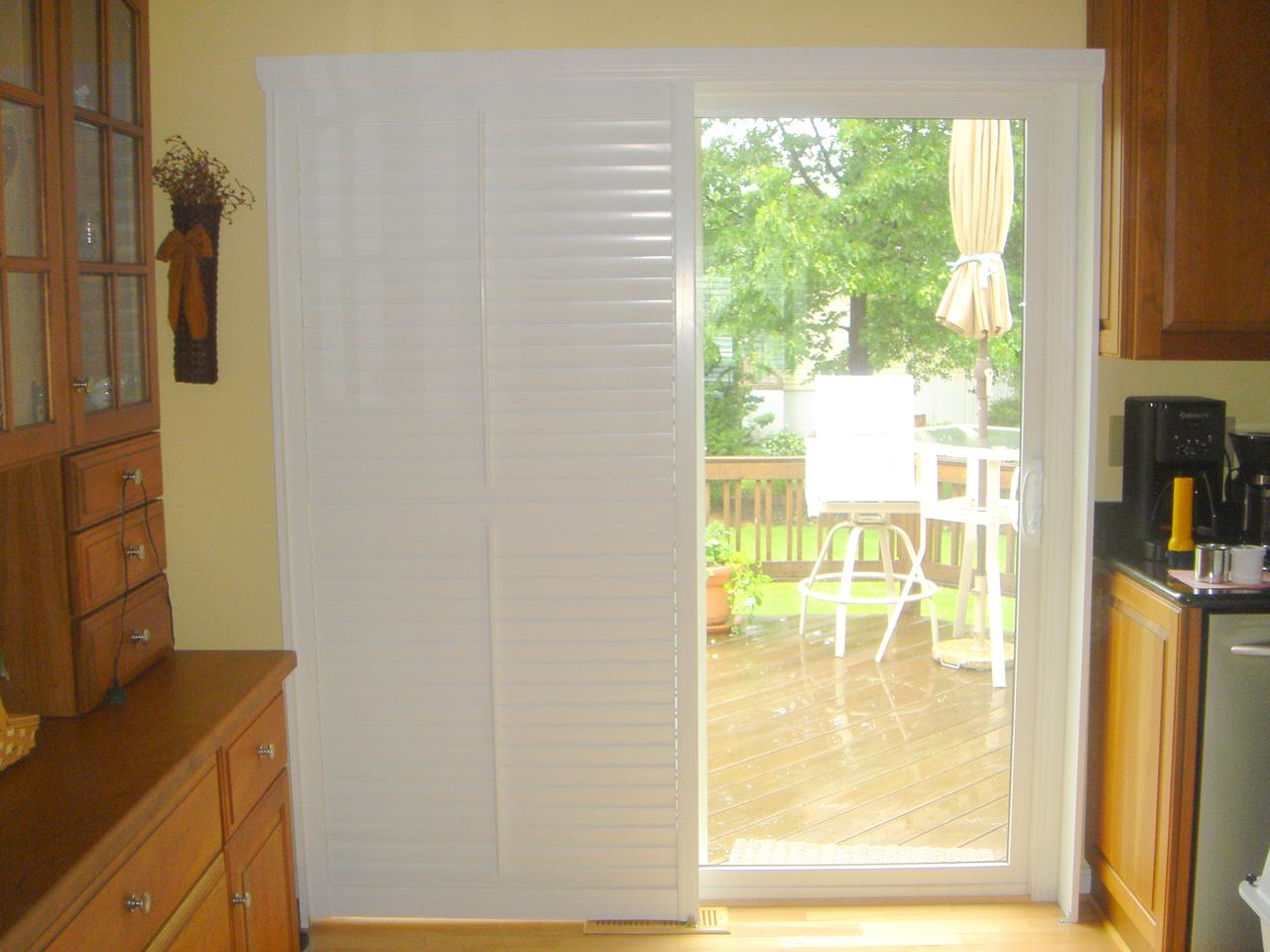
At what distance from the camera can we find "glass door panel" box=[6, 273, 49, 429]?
178cm

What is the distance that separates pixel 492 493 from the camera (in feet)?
9.04

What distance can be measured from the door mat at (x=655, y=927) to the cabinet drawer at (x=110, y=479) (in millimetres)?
1486

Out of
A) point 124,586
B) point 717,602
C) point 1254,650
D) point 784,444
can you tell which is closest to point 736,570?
point 717,602

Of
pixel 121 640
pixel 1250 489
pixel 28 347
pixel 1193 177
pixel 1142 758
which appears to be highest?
pixel 1193 177

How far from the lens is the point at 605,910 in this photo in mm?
2871

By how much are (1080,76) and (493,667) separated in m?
1.97

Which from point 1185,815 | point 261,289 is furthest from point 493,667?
point 1185,815

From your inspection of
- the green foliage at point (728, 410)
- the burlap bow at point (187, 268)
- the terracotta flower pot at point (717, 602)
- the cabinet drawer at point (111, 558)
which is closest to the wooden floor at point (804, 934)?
the terracotta flower pot at point (717, 602)

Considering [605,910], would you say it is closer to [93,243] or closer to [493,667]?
[493,667]

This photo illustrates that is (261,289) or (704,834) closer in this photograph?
(261,289)

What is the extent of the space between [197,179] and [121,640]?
106 cm

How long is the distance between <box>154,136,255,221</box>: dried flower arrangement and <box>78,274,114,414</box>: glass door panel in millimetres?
543

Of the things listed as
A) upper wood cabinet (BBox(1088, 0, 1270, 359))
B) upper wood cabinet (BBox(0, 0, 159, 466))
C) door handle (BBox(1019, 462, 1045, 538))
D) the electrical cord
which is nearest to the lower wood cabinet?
the electrical cord

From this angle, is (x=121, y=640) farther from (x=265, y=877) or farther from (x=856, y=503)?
(x=856, y=503)
